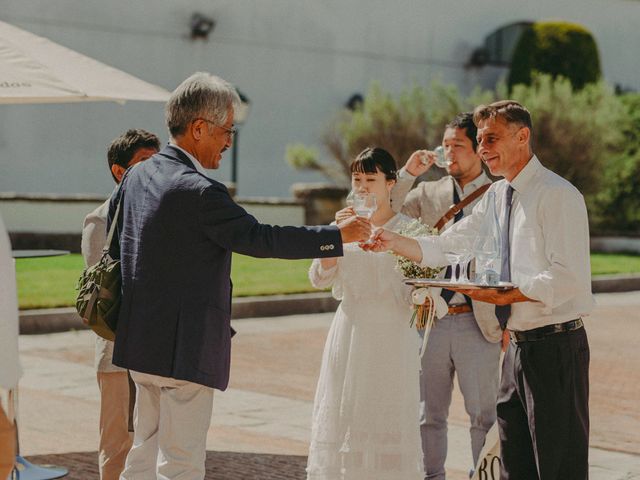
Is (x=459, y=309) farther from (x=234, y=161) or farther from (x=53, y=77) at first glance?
(x=234, y=161)

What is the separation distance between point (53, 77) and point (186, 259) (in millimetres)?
2362

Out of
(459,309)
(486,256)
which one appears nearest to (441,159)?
(459,309)

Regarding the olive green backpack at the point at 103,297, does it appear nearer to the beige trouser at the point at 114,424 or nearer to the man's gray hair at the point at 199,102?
the man's gray hair at the point at 199,102

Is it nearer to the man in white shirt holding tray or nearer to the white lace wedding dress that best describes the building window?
the white lace wedding dress

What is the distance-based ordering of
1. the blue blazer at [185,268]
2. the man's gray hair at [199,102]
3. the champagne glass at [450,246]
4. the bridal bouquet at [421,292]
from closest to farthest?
the blue blazer at [185,268]
the man's gray hair at [199,102]
the champagne glass at [450,246]
the bridal bouquet at [421,292]

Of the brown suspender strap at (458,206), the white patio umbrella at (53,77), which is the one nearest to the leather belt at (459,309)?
the brown suspender strap at (458,206)

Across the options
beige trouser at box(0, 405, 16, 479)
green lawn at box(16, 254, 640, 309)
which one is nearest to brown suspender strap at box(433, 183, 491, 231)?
beige trouser at box(0, 405, 16, 479)

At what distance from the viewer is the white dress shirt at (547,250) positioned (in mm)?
4195

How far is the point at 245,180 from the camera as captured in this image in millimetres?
30250

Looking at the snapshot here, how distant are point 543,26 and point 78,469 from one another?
26.5 metres

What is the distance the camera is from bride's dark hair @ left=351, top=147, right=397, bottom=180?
215 inches

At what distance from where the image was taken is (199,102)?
442 cm

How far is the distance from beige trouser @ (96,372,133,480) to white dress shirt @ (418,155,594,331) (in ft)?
7.37

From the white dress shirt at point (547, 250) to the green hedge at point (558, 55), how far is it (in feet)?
87.3
